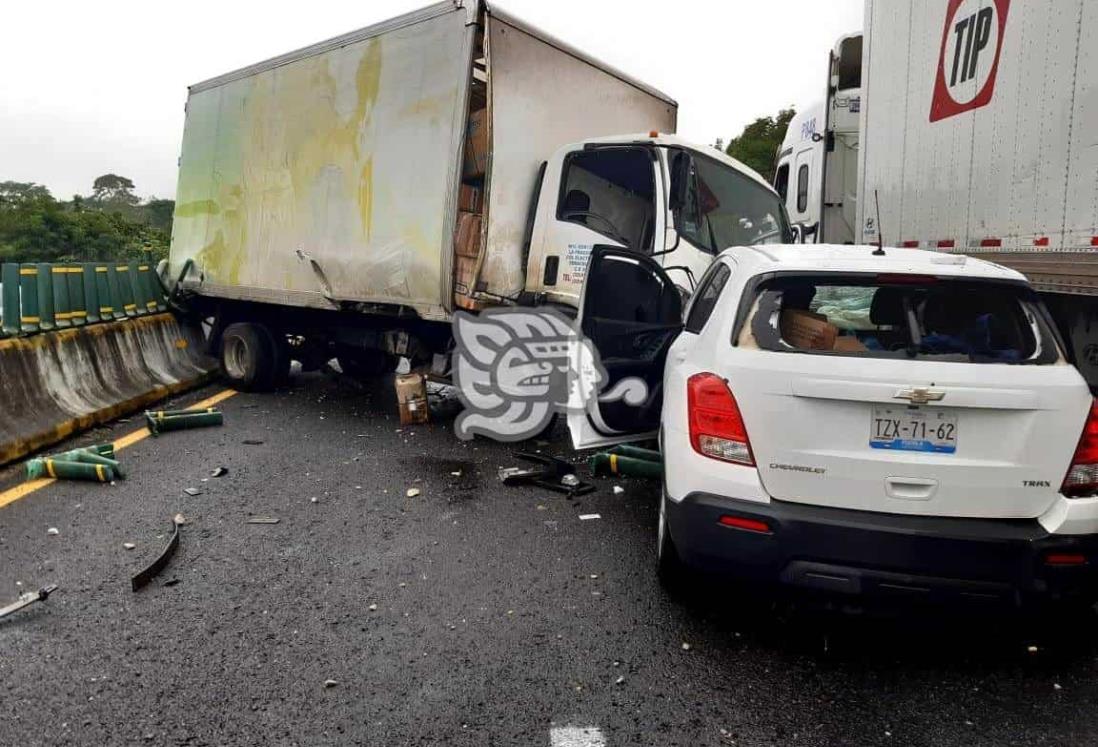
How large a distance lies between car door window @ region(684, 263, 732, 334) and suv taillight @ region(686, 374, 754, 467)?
0.55m

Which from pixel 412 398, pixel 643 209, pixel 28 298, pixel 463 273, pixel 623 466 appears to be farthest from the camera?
pixel 412 398

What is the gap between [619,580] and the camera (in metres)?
3.84

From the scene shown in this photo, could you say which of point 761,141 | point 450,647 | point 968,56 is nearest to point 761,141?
point 761,141

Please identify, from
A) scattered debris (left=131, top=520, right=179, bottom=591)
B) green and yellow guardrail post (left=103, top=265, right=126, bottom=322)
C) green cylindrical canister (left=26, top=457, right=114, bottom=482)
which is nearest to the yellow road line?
green cylindrical canister (left=26, top=457, right=114, bottom=482)

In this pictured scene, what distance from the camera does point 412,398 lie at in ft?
24.4

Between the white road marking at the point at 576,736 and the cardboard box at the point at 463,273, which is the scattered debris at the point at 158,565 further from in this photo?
the cardboard box at the point at 463,273

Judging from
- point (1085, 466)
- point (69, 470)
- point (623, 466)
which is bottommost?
point (69, 470)

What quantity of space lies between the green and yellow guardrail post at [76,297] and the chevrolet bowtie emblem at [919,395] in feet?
24.7

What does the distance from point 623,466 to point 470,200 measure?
2691mm

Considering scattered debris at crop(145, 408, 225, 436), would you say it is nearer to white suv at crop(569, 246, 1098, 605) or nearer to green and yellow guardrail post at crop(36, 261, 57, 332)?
green and yellow guardrail post at crop(36, 261, 57, 332)

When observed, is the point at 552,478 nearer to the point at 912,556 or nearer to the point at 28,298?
the point at 912,556

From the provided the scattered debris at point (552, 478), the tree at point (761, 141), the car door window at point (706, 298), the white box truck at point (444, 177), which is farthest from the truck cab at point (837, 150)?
the tree at point (761, 141)

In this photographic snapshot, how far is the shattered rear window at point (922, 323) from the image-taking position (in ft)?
9.73

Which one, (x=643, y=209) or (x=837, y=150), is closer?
(x=643, y=209)
